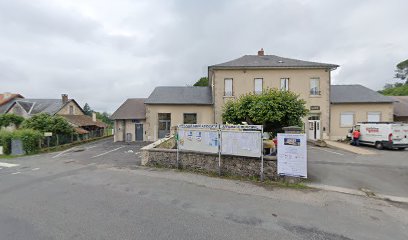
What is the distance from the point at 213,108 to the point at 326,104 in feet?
34.6

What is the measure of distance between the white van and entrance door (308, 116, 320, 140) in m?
4.23

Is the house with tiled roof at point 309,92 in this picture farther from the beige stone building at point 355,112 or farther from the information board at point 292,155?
the information board at point 292,155

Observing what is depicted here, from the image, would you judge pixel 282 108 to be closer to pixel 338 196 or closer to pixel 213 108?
pixel 338 196

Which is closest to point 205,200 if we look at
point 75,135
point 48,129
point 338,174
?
point 338,174

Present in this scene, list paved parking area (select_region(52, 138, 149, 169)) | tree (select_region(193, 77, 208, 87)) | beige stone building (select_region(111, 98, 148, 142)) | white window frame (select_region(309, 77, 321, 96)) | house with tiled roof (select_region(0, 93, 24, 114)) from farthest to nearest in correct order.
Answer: tree (select_region(193, 77, 208, 87)), house with tiled roof (select_region(0, 93, 24, 114)), beige stone building (select_region(111, 98, 148, 142)), white window frame (select_region(309, 77, 321, 96)), paved parking area (select_region(52, 138, 149, 169))

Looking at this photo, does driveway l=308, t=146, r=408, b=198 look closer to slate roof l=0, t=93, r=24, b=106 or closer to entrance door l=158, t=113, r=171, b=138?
entrance door l=158, t=113, r=171, b=138

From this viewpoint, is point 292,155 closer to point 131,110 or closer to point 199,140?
point 199,140

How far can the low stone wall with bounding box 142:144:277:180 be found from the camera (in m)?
7.05

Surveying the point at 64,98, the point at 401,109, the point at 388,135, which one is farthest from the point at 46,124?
the point at 401,109

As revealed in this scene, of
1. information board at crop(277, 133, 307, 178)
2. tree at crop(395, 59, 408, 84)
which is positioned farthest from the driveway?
tree at crop(395, 59, 408, 84)

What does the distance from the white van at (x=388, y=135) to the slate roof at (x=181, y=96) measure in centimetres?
1322

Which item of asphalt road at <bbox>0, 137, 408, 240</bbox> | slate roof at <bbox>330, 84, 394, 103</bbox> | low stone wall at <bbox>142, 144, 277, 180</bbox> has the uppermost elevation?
Result: slate roof at <bbox>330, 84, 394, 103</bbox>

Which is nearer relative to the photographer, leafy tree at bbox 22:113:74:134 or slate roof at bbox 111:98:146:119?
leafy tree at bbox 22:113:74:134

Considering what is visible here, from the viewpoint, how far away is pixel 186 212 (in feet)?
14.8
